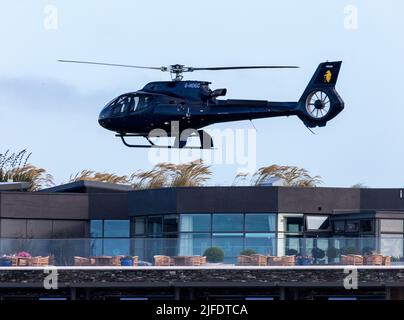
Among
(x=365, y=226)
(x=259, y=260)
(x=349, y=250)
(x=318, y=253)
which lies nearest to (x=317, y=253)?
(x=318, y=253)

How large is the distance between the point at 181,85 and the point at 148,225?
466 inches

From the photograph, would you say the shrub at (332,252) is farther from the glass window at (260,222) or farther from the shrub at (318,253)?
the glass window at (260,222)

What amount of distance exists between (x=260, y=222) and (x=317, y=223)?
2.75 meters

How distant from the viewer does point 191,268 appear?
44812 millimetres

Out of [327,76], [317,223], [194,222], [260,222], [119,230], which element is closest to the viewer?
[327,76]

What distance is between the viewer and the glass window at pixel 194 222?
175 feet

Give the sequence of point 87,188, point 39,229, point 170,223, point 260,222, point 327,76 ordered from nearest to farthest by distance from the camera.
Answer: point 327,76
point 260,222
point 170,223
point 39,229
point 87,188

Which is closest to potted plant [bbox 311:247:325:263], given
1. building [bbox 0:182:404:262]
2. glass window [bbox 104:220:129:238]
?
building [bbox 0:182:404:262]

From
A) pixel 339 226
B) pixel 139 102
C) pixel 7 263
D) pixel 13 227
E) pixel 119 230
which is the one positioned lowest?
pixel 7 263

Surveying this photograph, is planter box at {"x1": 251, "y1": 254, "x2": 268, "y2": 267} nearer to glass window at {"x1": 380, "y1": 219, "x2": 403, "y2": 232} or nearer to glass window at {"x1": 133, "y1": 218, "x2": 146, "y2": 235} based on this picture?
glass window at {"x1": 380, "y1": 219, "x2": 403, "y2": 232}

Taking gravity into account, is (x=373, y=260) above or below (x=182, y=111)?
below

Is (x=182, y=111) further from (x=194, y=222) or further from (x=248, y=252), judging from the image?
(x=194, y=222)

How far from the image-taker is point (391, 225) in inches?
2036

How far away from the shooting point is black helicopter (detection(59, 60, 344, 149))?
43.9 meters
